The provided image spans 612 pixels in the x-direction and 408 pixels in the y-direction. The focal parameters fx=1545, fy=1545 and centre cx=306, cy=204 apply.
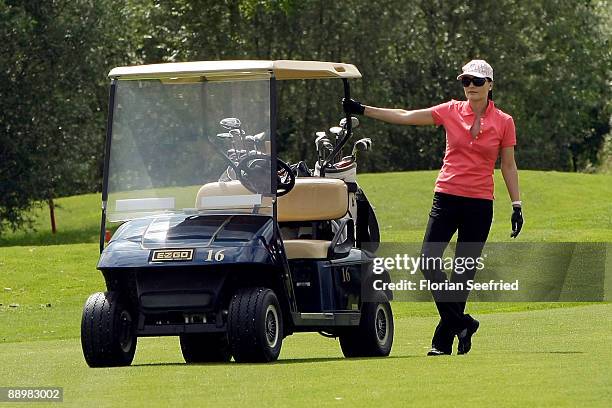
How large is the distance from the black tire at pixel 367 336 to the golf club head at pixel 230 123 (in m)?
1.65

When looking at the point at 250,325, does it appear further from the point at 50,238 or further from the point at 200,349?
the point at 50,238

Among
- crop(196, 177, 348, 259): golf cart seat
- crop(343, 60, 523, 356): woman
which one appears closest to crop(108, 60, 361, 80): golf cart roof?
crop(343, 60, 523, 356): woman

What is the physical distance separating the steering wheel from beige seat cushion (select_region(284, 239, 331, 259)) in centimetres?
35

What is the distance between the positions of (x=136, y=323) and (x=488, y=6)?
4387 cm

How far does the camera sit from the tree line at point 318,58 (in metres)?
36.5

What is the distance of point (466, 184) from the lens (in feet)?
34.3

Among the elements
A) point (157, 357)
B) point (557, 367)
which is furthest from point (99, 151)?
point (557, 367)

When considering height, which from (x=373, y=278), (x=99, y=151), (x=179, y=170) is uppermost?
(x=179, y=170)

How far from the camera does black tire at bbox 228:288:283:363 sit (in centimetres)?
961

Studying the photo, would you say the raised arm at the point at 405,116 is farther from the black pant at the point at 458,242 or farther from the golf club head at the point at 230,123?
the golf club head at the point at 230,123

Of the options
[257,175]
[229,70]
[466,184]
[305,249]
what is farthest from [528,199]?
[229,70]

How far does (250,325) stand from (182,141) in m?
1.80

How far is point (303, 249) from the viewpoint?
10469 mm

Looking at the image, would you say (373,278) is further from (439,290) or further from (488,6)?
(488,6)
